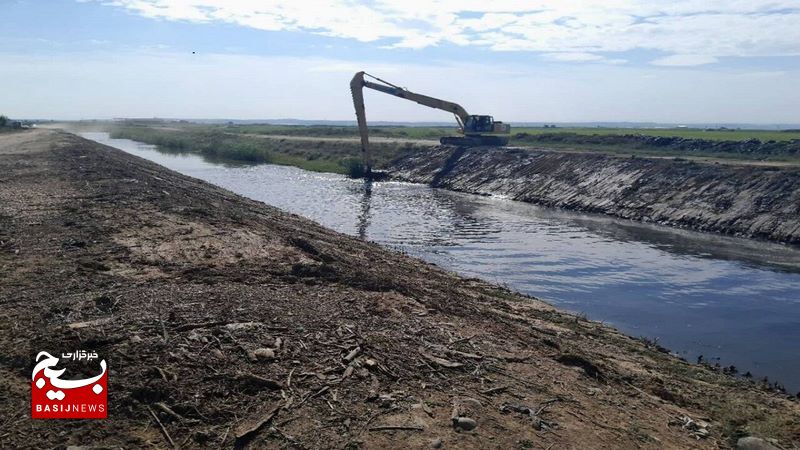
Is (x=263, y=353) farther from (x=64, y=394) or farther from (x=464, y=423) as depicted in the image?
(x=464, y=423)

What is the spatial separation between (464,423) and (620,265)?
58.2ft

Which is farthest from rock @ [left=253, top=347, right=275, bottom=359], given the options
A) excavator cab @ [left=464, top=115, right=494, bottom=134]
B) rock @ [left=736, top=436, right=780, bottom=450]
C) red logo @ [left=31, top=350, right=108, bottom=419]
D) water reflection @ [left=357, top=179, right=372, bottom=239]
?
excavator cab @ [left=464, top=115, right=494, bottom=134]

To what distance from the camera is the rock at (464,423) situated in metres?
8.33

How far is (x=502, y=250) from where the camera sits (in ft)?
86.9

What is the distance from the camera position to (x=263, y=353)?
9.53 meters

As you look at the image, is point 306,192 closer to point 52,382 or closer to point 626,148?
point 626,148

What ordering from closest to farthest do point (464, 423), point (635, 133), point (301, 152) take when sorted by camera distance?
1. point (464, 423)
2. point (301, 152)
3. point (635, 133)

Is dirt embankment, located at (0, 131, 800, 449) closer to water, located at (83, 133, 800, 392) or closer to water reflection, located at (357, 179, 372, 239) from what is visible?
water, located at (83, 133, 800, 392)

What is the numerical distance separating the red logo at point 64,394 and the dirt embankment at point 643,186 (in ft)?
99.6

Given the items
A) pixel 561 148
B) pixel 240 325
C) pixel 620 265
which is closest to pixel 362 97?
pixel 561 148

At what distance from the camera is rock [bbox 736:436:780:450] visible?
9.30m

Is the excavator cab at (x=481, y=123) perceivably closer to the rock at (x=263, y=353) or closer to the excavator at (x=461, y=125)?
the excavator at (x=461, y=125)

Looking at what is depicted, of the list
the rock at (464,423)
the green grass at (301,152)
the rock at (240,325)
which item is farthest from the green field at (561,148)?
the rock at (240,325)

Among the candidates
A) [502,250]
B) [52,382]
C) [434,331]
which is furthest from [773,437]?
[502,250]
